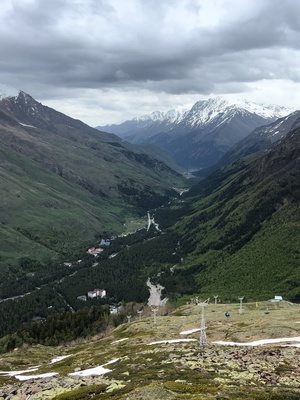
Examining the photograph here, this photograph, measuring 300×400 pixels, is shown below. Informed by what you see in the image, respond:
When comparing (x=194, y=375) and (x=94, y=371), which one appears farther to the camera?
(x=94, y=371)

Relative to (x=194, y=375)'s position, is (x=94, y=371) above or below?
below

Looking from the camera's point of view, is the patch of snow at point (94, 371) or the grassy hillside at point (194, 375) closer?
the grassy hillside at point (194, 375)


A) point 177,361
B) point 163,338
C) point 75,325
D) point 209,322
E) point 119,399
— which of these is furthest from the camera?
point 75,325

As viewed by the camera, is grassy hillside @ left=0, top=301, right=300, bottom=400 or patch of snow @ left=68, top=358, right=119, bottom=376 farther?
patch of snow @ left=68, top=358, right=119, bottom=376

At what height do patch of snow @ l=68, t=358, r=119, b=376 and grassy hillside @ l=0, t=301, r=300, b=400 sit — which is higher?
grassy hillside @ l=0, t=301, r=300, b=400

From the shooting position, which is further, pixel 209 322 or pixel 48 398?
pixel 209 322

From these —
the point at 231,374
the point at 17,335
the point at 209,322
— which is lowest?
the point at 17,335

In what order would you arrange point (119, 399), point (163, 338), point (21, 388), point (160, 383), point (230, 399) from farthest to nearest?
point (163, 338), point (21, 388), point (160, 383), point (119, 399), point (230, 399)

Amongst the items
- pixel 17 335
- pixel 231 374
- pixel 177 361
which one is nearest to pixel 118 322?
pixel 17 335

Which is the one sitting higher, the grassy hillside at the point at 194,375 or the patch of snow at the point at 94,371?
the grassy hillside at the point at 194,375

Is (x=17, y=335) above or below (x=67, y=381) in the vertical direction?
below

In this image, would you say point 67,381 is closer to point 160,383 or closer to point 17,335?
point 160,383
